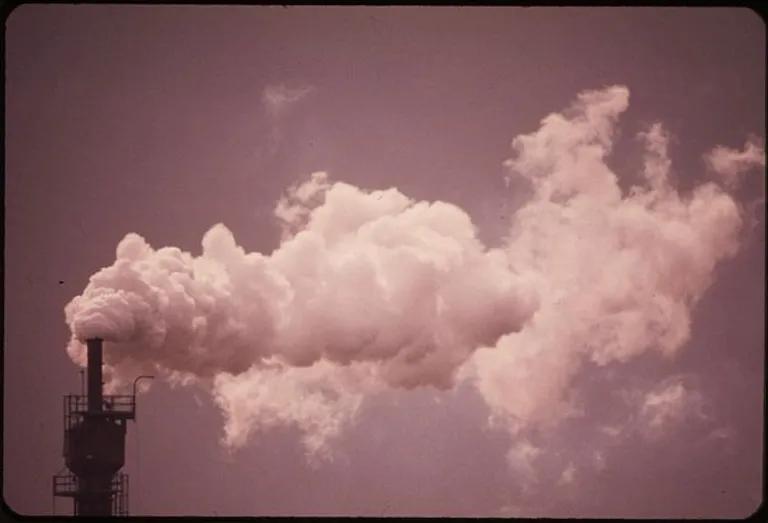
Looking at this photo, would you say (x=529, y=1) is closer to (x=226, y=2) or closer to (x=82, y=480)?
(x=226, y=2)

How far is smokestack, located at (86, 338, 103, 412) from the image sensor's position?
31622 millimetres

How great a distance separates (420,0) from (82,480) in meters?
18.0

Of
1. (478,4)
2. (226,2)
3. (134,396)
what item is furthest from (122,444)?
(478,4)

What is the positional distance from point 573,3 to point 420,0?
8.79 feet

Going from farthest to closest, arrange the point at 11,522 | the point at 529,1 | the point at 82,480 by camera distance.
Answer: the point at 82,480 < the point at 11,522 < the point at 529,1

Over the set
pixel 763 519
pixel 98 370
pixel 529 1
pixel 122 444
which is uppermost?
pixel 529 1

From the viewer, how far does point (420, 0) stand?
19250 millimetres

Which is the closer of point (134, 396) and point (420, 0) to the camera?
point (420, 0)

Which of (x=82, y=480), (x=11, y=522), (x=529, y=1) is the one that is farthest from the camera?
(x=82, y=480)

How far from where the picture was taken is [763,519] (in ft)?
66.4

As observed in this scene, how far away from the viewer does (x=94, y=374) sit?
3206 cm

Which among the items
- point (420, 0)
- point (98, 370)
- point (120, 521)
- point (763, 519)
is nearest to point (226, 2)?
point (420, 0)

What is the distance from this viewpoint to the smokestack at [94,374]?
104ft

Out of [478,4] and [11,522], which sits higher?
[478,4]
